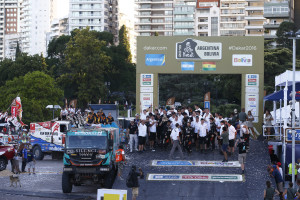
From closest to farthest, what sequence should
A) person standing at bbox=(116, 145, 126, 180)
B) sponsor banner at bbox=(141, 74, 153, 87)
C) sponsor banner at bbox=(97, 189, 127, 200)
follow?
1. sponsor banner at bbox=(97, 189, 127, 200)
2. person standing at bbox=(116, 145, 126, 180)
3. sponsor banner at bbox=(141, 74, 153, 87)

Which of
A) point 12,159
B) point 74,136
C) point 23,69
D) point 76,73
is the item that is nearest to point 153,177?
point 74,136

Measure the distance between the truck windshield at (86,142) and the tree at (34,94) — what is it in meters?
39.9

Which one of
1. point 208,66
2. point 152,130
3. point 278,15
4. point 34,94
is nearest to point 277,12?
point 278,15

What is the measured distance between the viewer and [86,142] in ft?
85.5

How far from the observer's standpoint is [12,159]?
105 ft

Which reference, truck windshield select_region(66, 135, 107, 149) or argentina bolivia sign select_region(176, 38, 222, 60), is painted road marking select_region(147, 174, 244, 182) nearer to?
truck windshield select_region(66, 135, 107, 149)

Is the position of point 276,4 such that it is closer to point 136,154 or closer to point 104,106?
point 104,106

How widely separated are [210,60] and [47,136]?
493 inches

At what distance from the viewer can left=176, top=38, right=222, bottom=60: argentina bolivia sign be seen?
42.4 meters

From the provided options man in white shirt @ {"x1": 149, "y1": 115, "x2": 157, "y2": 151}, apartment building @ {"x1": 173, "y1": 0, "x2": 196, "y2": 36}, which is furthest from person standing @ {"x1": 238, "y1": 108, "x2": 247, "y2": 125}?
Result: apartment building @ {"x1": 173, "y1": 0, "x2": 196, "y2": 36}

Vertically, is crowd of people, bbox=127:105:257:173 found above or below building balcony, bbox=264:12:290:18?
below

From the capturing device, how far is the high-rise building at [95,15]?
160 meters

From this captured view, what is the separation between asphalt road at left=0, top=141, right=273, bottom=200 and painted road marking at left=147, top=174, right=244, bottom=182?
0.40 metres

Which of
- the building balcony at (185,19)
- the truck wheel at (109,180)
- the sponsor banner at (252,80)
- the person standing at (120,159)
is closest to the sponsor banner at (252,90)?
the sponsor banner at (252,80)
